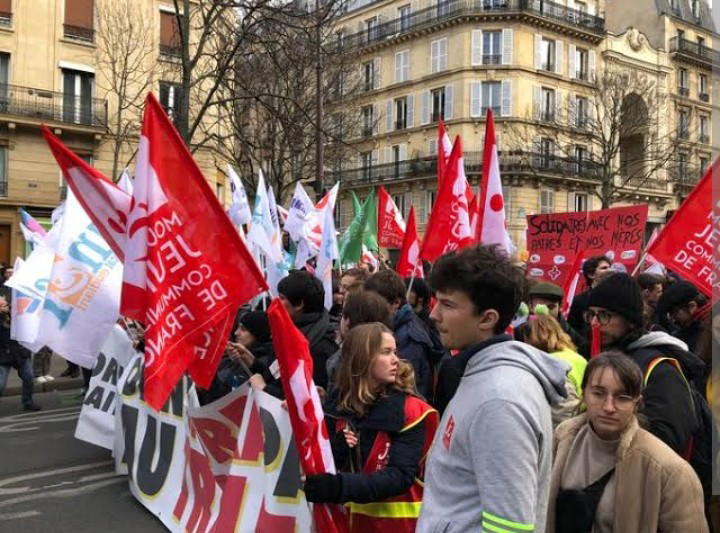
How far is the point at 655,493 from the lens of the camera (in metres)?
2.29

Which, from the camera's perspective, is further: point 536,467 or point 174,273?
point 174,273

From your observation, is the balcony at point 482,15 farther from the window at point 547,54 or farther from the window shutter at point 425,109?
the window shutter at point 425,109

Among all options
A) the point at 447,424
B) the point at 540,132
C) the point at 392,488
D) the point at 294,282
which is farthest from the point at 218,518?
the point at 540,132

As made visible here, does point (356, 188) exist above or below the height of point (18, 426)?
above

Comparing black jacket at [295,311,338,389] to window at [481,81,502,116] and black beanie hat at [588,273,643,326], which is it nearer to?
black beanie hat at [588,273,643,326]

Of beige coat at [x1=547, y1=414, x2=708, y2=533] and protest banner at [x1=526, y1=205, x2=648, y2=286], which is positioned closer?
beige coat at [x1=547, y1=414, x2=708, y2=533]

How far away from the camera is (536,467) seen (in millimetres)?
1867

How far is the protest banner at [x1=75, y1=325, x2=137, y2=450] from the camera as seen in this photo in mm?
6500

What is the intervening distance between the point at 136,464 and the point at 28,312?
3.62 metres

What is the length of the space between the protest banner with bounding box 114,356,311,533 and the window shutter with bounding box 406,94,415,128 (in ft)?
143

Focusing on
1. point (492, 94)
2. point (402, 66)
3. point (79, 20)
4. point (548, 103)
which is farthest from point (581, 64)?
point (79, 20)

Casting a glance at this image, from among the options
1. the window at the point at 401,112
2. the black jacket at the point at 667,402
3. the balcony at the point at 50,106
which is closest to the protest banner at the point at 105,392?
the black jacket at the point at 667,402

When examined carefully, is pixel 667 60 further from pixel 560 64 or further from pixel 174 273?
pixel 174 273

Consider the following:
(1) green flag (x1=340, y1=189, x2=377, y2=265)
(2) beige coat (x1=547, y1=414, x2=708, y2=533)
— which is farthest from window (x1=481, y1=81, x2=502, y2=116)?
(2) beige coat (x1=547, y1=414, x2=708, y2=533)
